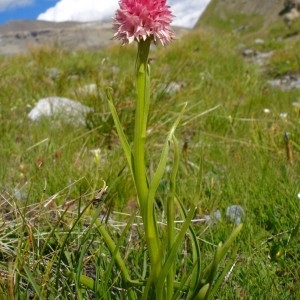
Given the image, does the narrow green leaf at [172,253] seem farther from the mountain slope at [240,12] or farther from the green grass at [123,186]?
the mountain slope at [240,12]

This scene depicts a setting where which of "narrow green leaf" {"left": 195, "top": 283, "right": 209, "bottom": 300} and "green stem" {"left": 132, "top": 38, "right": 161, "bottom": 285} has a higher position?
"green stem" {"left": 132, "top": 38, "right": 161, "bottom": 285}

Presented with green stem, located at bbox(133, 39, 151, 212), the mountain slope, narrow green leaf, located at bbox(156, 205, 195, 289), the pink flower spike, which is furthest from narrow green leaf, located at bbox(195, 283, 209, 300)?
the mountain slope

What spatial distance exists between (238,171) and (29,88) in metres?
3.43

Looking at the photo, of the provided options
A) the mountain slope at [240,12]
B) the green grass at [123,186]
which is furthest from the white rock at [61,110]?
the mountain slope at [240,12]

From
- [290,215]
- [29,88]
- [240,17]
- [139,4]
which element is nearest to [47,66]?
[29,88]

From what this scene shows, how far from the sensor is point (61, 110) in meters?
4.12

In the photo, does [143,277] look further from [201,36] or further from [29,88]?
[201,36]

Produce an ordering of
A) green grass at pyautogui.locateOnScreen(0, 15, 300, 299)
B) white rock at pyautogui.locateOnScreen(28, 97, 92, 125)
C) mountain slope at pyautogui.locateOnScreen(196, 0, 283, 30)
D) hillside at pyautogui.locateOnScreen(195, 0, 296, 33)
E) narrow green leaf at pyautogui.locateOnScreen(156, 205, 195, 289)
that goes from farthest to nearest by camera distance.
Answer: mountain slope at pyautogui.locateOnScreen(196, 0, 283, 30) → hillside at pyautogui.locateOnScreen(195, 0, 296, 33) → white rock at pyautogui.locateOnScreen(28, 97, 92, 125) → green grass at pyautogui.locateOnScreen(0, 15, 300, 299) → narrow green leaf at pyautogui.locateOnScreen(156, 205, 195, 289)

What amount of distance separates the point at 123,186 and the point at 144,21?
134 cm

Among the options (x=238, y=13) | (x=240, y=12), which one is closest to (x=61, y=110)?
(x=238, y=13)

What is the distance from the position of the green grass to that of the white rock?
3.3 inches

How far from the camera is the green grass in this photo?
1.39m

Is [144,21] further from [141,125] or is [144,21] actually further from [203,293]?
[203,293]

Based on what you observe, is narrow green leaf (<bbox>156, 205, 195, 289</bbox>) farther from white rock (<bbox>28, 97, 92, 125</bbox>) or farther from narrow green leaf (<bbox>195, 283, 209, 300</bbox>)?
white rock (<bbox>28, 97, 92, 125</bbox>)
